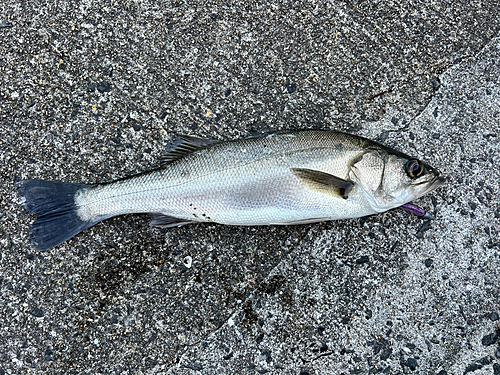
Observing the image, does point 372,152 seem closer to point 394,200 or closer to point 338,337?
point 394,200

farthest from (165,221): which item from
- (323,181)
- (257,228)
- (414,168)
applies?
(414,168)

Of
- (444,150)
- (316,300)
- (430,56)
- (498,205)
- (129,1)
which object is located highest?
(129,1)

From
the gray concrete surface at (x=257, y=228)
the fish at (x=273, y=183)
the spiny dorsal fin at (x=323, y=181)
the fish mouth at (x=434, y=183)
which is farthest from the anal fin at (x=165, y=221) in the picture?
the fish mouth at (x=434, y=183)

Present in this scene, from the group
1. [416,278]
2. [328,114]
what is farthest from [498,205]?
[328,114]

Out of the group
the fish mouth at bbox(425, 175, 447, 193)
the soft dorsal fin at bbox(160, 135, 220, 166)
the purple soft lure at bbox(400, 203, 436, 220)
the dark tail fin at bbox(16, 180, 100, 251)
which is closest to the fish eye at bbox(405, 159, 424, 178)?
the fish mouth at bbox(425, 175, 447, 193)

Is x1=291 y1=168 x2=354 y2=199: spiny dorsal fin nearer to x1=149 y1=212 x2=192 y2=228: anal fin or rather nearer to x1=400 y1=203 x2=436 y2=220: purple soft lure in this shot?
x1=400 y1=203 x2=436 y2=220: purple soft lure

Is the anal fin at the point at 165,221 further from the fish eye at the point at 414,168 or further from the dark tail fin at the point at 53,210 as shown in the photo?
the fish eye at the point at 414,168

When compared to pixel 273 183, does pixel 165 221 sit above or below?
below

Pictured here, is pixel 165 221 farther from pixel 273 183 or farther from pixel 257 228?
pixel 273 183
